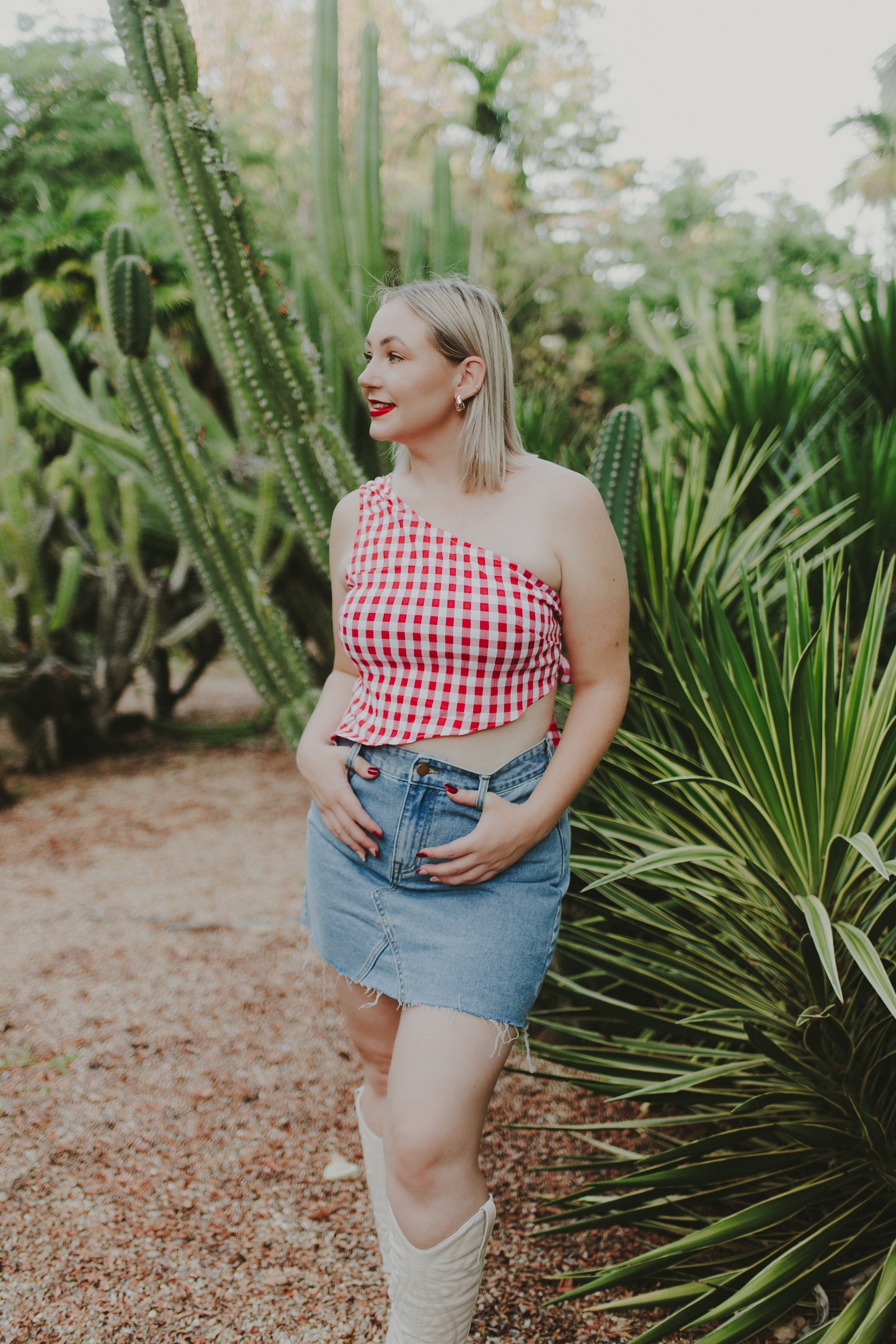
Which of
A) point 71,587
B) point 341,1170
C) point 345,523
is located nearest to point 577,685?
point 345,523

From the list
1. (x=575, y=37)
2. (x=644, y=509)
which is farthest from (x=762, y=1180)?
(x=575, y=37)

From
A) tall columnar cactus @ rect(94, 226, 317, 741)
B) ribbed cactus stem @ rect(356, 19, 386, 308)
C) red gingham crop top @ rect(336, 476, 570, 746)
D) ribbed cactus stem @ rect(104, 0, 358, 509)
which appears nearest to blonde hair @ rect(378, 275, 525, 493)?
red gingham crop top @ rect(336, 476, 570, 746)

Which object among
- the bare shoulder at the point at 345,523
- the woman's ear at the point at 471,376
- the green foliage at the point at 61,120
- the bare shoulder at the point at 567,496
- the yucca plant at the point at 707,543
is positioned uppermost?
the green foliage at the point at 61,120

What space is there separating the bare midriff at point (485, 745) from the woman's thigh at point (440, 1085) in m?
0.36

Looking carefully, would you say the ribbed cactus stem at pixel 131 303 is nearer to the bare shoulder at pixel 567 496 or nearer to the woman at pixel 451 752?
the woman at pixel 451 752

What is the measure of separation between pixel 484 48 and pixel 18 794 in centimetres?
1684

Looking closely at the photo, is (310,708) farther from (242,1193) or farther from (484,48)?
(484,48)

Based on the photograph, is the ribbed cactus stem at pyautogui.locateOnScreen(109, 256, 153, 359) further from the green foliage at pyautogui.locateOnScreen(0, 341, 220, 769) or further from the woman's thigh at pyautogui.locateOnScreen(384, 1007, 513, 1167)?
the woman's thigh at pyautogui.locateOnScreen(384, 1007, 513, 1167)

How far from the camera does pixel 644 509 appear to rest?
8.75 ft

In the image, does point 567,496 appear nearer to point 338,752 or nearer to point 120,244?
point 338,752

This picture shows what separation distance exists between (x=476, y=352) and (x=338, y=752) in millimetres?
693

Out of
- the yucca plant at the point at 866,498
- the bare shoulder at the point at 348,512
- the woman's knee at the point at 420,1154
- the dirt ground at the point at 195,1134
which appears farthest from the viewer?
the yucca plant at the point at 866,498

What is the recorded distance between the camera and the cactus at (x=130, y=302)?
3.76m

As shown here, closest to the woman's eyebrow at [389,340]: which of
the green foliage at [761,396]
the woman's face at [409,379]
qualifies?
the woman's face at [409,379]
